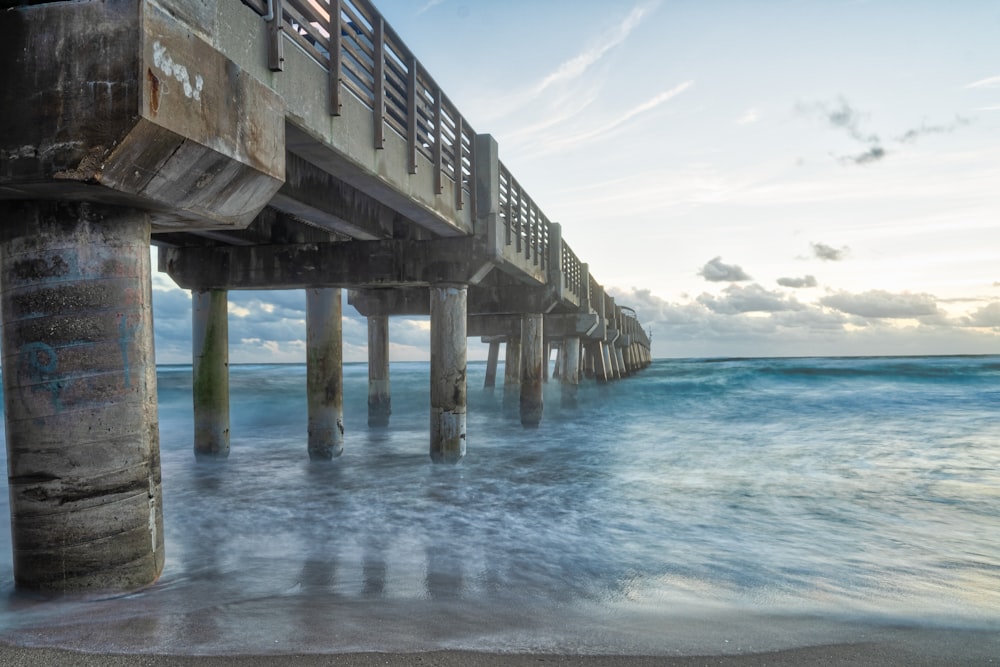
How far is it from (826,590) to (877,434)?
719 inches

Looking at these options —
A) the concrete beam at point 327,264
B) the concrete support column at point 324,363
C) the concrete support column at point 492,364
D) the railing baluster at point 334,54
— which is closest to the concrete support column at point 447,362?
the concrete beam at point 327,264

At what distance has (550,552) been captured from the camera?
269 inches

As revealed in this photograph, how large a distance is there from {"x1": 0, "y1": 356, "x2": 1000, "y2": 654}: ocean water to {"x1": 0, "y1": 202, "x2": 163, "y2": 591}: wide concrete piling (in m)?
0.31

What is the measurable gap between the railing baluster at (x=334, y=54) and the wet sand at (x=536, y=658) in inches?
188

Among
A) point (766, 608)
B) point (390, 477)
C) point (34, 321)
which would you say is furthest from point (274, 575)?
point (390, 477)

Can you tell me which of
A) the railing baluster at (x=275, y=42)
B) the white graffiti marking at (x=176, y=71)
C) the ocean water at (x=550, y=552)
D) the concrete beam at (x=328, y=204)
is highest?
the railing baluster at (x=275, y=42)

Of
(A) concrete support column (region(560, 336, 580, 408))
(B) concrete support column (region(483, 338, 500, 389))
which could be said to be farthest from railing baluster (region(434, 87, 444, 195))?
(B) concrete support column (region(483, 338, 500, 389))

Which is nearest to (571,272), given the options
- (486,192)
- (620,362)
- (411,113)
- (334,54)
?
(486,192)

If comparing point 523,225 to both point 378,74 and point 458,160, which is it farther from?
point 378,74

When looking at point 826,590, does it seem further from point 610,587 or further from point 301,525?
point 301,525

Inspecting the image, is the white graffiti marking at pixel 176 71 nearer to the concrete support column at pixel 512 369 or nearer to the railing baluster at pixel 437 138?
the railing baluster at pixel 437 138

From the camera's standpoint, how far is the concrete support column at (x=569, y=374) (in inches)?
1074

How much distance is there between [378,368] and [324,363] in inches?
279

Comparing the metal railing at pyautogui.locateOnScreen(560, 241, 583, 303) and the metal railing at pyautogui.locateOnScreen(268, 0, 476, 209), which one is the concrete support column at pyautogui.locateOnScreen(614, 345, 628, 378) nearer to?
the metal railing at pyautogui.locateOnScreen(560, 241, 583, 303)
